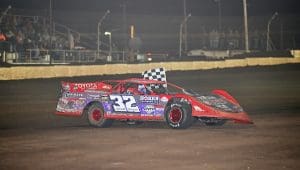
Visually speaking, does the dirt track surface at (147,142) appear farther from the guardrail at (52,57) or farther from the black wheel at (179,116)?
the guardrail at (52,57)

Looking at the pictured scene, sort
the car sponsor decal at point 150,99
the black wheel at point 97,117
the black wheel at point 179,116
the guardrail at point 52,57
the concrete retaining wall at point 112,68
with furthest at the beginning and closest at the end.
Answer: the guardrail at point 52,57 → the concrete retaining wall at point 112,68 → the black wheel at point 97,117 → the car sponsor decal at point 150,99 → the black wheel at point 179,116

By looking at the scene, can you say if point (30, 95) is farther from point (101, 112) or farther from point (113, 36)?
point (113, 36)

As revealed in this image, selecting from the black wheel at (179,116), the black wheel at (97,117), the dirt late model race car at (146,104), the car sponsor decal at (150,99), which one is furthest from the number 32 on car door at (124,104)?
the black wheel at (179,116)

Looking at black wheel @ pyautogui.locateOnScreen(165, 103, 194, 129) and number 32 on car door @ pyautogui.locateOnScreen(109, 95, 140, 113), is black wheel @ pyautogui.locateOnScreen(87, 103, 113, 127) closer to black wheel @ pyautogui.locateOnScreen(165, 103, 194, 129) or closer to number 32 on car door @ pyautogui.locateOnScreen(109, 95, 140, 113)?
number 32 on car door @ pyautogui.locateOnScreen(109, 95, 140, 113)

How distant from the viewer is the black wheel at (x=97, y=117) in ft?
43.0

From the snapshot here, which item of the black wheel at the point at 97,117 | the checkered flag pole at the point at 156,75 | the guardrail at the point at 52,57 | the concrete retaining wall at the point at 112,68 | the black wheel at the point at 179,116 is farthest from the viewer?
the guardrail at the point at 52,57

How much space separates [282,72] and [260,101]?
16585 millimetres

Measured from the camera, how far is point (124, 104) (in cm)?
1294

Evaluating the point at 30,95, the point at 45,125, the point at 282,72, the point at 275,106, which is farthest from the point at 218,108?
the point at 282,72

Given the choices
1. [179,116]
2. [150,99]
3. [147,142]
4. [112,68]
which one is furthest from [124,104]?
[112,68]

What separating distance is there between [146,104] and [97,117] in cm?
123

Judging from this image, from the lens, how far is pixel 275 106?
17750mm

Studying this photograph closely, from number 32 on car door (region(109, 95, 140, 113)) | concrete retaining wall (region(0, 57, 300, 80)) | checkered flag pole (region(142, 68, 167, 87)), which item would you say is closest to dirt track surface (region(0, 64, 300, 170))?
number 32 on car door (region(109, 95, 140, 113))

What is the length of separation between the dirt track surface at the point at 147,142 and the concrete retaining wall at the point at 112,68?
393 inches
